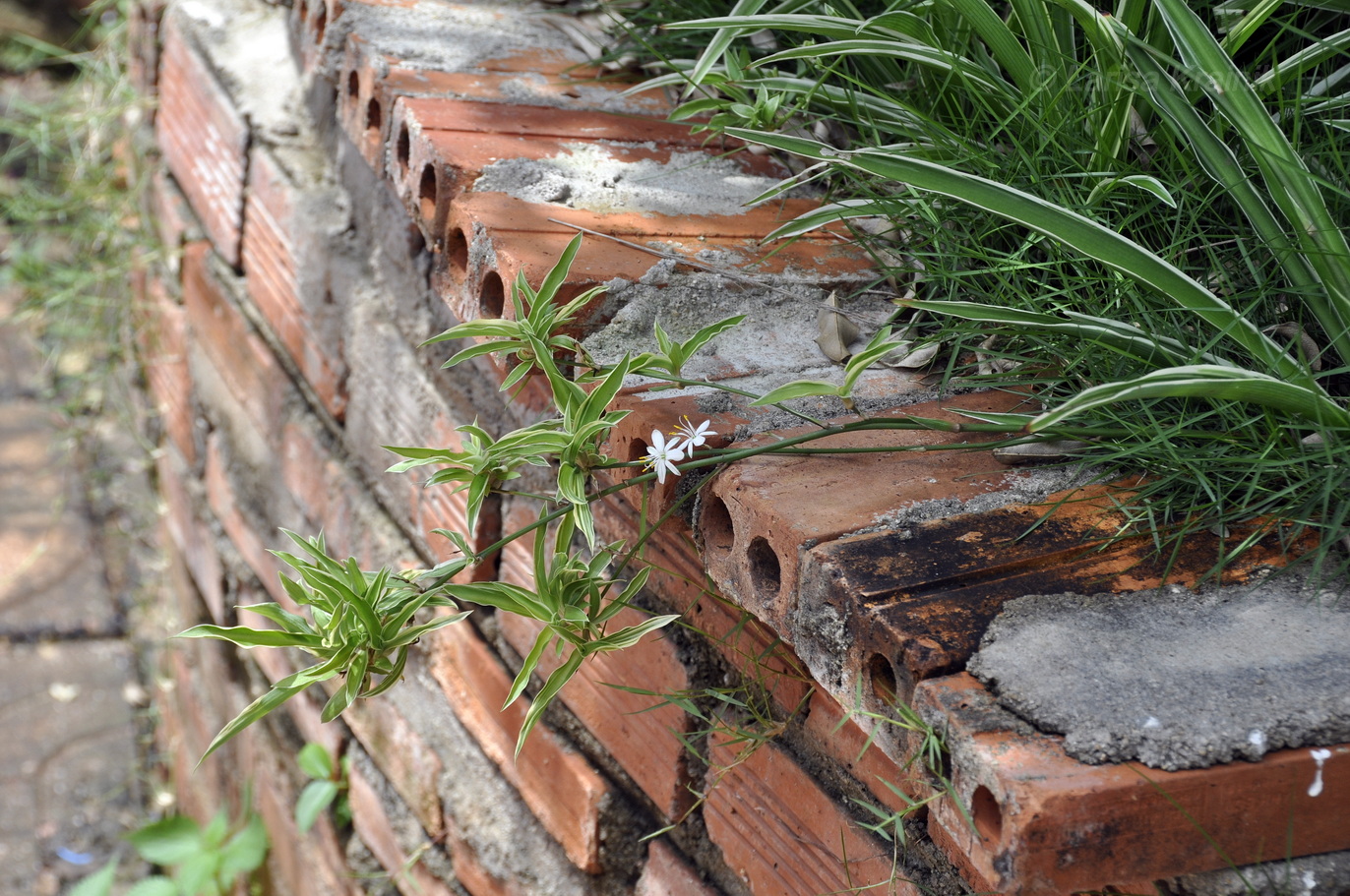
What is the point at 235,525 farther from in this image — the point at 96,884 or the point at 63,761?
the point at 63,761

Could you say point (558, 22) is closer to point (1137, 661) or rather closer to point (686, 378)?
point (686, 378)

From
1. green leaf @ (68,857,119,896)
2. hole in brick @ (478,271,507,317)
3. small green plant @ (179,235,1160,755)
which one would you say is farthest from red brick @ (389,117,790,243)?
green leaf @ (68,857,119,896)

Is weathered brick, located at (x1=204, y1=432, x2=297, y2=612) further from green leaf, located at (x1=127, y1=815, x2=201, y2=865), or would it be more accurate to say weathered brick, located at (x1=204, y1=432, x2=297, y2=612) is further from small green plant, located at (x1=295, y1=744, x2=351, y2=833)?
green leaf, located at (x1=127, y1=815, x2=201, y2=865)

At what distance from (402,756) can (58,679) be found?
211cm

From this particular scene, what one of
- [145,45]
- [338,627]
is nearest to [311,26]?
[145,45]

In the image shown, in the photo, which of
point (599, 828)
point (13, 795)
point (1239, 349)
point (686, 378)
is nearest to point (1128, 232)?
point (1239, 349)

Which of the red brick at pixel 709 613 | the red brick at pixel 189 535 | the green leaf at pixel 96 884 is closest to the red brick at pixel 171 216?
the red brick at pixel 189 535

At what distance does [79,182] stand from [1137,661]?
117 inches

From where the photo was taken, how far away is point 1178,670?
2.78 ft

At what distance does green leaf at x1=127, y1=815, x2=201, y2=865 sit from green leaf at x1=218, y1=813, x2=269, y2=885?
0.11 metres

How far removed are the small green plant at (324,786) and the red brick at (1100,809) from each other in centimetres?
142

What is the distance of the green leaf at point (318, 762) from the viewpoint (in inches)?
77.9

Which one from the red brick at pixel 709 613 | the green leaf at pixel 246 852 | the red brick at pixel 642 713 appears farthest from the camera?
the green leaf at pixel 246 852

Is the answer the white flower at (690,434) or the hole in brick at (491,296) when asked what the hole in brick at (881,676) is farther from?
the hole in brick at (491,296)
